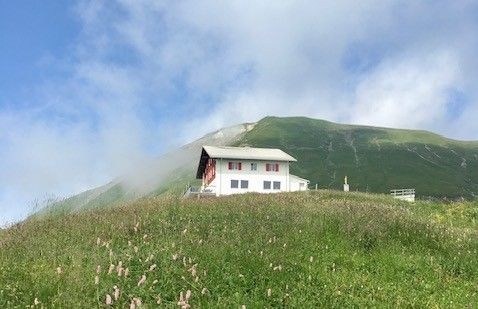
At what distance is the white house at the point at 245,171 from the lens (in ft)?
243

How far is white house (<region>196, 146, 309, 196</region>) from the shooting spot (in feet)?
243

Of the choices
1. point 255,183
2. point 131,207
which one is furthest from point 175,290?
point 255,183

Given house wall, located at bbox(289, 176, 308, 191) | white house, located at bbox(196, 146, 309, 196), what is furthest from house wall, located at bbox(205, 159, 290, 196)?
house wall, located at bbox(289, 176, 308, 191)

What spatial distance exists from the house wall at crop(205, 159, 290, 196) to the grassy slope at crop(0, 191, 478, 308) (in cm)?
5995

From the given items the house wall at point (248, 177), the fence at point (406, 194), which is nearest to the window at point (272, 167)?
the house wall at point (248, 177)

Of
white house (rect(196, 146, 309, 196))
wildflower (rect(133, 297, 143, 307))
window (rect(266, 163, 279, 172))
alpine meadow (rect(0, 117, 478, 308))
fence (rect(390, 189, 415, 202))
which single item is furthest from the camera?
window (rect(266, 163, 279, 172))

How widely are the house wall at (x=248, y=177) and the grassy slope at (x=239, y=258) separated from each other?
59948 millimetres

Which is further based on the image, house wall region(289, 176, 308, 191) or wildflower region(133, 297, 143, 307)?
house wall region(289, 176, 308, 191)

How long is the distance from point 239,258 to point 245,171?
6723 centimetres

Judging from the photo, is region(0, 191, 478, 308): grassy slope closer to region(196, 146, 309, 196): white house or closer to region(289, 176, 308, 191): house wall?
region(196, 146, 309, 196): white house

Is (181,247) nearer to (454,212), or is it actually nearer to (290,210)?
(290,210)

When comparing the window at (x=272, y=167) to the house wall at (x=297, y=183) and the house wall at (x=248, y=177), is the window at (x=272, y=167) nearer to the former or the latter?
the house wall at (x=248, y=177)

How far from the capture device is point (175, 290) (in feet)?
24.5

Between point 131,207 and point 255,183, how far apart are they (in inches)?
2478
